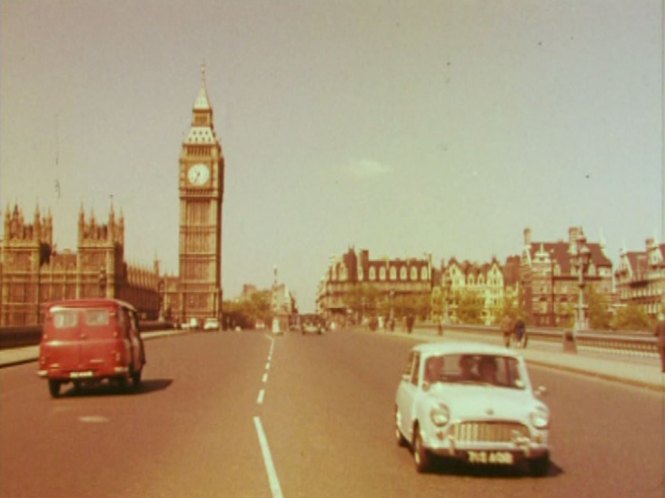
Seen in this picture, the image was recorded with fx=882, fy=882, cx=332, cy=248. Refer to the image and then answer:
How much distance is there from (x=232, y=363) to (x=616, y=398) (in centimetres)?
1570

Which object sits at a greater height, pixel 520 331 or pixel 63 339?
pixel 63 339

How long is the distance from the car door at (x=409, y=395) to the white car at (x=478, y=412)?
30 mm

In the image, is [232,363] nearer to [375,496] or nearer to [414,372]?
[414,372]

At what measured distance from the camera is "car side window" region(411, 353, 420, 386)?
10627mm

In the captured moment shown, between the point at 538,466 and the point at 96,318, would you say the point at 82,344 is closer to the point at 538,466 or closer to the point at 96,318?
the point at 96,318

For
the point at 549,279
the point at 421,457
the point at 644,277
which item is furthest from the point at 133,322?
the point at 549,279

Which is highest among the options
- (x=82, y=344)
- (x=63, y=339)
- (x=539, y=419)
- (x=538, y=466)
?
(x=63, y=339)

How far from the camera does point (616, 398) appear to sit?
18.5 meters

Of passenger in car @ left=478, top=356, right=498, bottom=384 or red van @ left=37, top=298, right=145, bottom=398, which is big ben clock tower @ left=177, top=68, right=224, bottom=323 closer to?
red van @ left=37, top=298, right=145, bottom=398

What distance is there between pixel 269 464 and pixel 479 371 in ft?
8.62

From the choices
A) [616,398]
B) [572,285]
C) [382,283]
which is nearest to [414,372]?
[616,398]

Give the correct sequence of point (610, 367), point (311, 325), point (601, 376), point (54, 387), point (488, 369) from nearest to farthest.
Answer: point (488, 369)
point (54, 387)
point (601, 376)
point (610, 367)
point (311, 325)

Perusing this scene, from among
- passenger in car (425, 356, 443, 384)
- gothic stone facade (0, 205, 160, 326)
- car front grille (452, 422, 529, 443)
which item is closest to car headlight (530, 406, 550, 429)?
car front grille (452, 422, 529, 443)

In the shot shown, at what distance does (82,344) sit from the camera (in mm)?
19078
